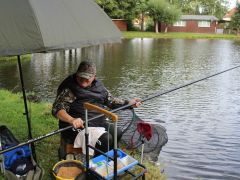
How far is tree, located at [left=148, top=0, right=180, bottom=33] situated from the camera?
48.8m

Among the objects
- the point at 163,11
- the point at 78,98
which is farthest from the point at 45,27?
the point at 163,11

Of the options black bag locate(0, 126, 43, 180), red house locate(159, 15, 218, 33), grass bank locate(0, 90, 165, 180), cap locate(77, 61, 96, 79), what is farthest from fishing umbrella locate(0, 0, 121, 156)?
red house locate(159, 15, 218, 33)

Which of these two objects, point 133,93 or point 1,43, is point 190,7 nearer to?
point 133,93

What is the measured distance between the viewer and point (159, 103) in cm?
1055

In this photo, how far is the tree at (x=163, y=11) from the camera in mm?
48781

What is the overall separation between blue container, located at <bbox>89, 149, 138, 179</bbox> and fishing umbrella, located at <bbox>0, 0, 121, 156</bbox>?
131 cm

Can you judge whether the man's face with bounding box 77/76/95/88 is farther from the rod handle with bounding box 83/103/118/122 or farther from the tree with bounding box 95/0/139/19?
the tree with bounding box 95/0/139/19

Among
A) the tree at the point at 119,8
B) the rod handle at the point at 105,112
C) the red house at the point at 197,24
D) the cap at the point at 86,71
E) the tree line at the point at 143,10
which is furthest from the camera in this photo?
the red house at the point at 197,24

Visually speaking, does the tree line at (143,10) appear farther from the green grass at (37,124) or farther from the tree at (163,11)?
the green grass at (37,124)

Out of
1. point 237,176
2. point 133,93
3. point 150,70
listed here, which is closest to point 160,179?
point 237,176

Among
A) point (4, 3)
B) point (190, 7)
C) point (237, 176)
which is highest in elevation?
point (190, 7)

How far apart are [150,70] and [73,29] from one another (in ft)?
46.8

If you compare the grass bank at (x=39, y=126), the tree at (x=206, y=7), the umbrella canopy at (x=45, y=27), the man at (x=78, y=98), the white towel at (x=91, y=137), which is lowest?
the grass bank at (x=39, y=126)

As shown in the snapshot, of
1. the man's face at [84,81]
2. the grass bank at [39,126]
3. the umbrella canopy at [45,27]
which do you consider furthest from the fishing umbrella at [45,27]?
the grass bank at [39,126]
